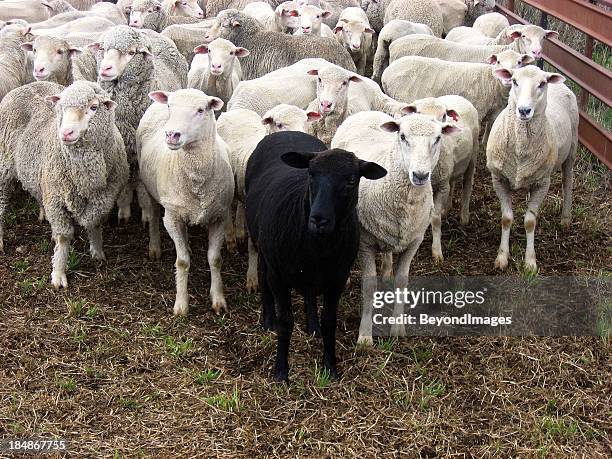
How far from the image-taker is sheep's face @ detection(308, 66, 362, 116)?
625 centimetres

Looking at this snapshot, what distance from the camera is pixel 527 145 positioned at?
231 inches

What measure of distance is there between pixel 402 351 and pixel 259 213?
4.01ft

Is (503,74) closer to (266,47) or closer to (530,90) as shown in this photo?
(530,90)

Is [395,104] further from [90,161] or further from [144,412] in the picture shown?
[144,412]

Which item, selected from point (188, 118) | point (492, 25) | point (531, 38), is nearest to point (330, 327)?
point (188, 118)

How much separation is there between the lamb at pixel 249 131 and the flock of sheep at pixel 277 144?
0.01m

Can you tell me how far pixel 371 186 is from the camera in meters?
5.12

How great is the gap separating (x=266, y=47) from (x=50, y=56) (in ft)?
8.33

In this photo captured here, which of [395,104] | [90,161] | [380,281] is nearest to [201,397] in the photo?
[380,281]

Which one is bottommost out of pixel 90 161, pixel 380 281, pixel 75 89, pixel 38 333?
pixel 38 333

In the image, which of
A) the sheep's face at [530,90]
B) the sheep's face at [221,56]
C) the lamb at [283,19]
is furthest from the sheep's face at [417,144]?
the lamb at [283,19]

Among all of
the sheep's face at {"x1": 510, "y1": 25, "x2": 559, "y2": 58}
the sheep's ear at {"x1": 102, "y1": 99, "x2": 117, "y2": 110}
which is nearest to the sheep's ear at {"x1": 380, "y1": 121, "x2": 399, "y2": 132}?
the sheep's ear at {"x1": 102, "y1": 99, "x2": 117, "y2": 110}

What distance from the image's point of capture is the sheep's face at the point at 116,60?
6.34 m

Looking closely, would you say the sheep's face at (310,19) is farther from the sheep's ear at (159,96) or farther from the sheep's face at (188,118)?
the sheep's face at (188,118)
